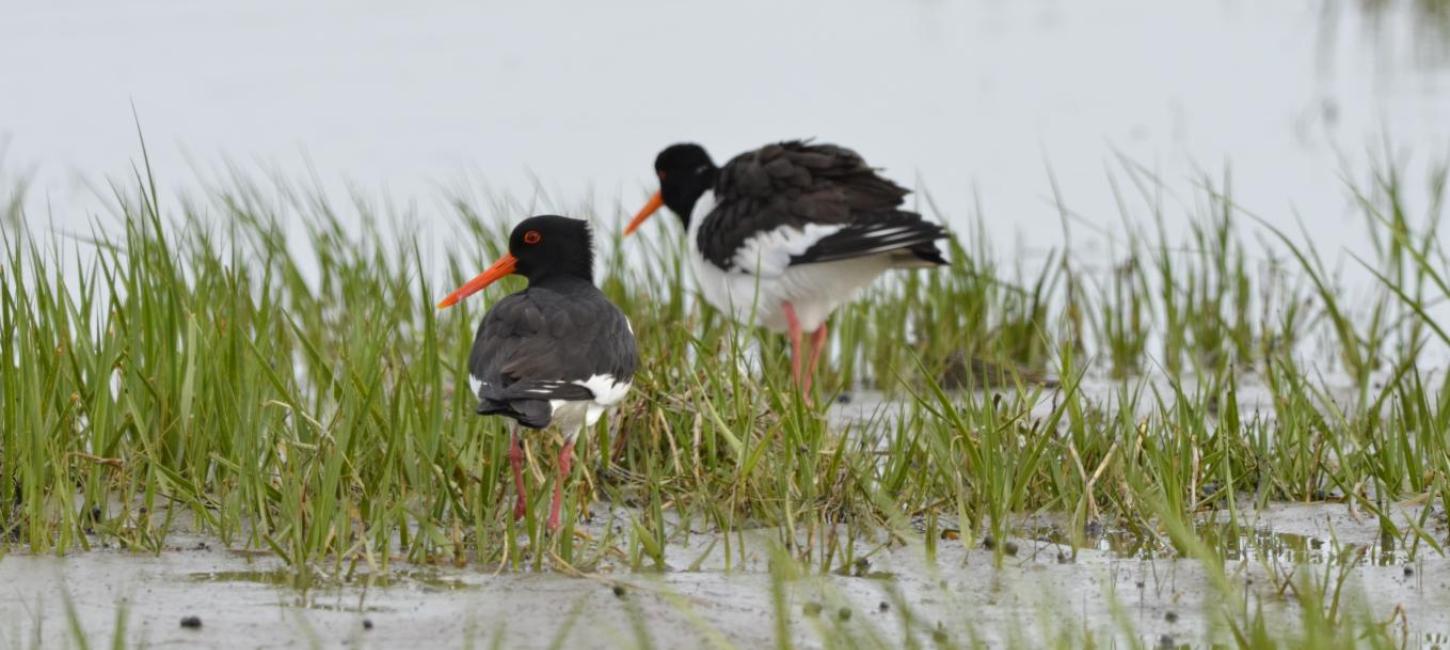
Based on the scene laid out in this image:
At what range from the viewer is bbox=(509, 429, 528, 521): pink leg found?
188 inches

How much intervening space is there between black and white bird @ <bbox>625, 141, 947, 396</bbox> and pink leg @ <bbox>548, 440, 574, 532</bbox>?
1984 mm

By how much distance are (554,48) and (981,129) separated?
4156mm

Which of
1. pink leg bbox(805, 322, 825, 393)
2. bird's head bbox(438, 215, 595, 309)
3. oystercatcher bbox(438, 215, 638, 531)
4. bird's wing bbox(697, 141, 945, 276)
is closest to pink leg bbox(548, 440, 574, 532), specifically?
oystercatcher bbox(438, 215, 638, 531)

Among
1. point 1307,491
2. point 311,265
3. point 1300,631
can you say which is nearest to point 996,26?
point 311,265

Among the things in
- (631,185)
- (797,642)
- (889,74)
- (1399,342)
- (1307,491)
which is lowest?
(797,642)

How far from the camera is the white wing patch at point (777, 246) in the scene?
719 centimetres

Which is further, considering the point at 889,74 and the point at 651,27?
the point at 651,27

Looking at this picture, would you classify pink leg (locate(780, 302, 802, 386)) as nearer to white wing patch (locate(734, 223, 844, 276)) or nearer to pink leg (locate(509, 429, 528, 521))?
white wing patch (locate(734, 223, 844, 276))

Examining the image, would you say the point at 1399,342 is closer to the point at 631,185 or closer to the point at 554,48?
the point at 631,185

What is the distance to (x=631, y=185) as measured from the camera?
11.0m

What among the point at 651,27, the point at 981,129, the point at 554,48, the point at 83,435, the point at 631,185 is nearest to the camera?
the point at 83,435

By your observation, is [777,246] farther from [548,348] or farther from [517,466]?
[517,466]

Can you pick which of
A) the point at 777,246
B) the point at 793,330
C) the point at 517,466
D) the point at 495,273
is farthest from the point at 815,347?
the point at 517,466

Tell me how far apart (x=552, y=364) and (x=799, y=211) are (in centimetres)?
250
